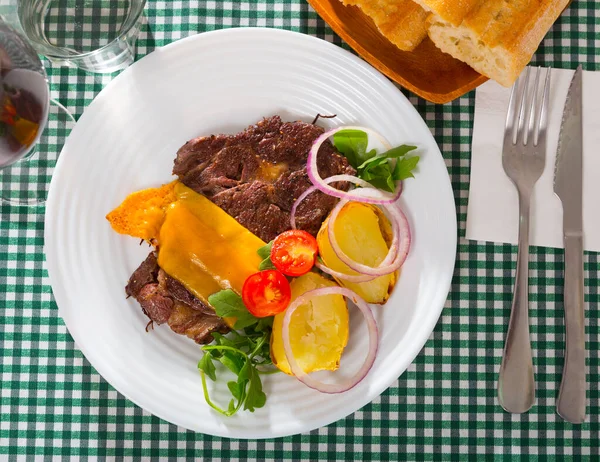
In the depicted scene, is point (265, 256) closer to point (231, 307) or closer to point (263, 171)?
point (231, 307)

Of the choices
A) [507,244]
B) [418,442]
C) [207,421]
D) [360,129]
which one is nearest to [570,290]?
[507,244]

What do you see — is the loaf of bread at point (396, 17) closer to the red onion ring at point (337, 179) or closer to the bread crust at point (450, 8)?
the bread crust at point (450, 8)

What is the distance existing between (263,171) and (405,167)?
0.57 meters

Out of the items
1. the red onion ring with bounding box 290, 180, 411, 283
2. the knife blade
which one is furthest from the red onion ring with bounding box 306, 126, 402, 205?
the knife blade

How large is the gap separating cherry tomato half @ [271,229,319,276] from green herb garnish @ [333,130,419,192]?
1.19 feet

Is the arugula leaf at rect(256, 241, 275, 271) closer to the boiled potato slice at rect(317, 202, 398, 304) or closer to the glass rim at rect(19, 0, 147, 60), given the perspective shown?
the boiled potato slice at rect(317, 202, 398, 304)

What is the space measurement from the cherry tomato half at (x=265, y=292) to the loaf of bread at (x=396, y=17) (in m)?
1.00

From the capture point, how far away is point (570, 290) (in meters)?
2.50

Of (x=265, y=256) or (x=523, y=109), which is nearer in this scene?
(x=265, y=256)

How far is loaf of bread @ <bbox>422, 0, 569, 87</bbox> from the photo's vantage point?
6.91ft

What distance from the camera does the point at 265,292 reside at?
220 cm

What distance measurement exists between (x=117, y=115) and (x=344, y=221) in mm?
1011

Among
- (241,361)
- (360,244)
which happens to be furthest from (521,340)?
(241,361)

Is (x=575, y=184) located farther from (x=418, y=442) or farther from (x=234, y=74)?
(x=234, y=74)
